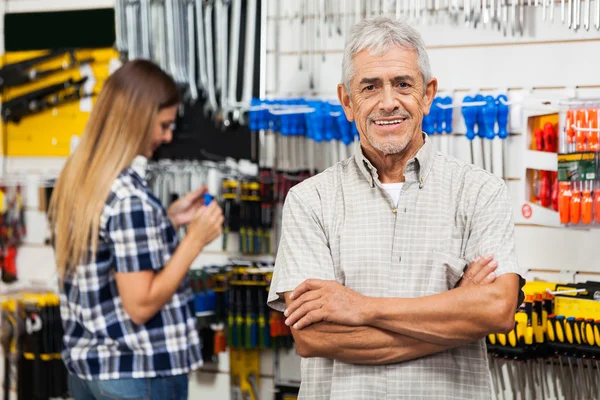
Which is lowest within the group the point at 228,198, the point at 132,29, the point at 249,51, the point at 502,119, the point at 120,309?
the point at 120,309

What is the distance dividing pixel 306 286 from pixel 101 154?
3.34 feet

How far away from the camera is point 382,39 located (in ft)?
6.60

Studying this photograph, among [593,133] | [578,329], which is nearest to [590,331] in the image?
[578,329]

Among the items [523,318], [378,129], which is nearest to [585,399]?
[523,318]

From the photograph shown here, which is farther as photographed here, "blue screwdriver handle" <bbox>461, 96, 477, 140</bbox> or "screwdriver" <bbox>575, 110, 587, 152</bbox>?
"blue screwdriver handle" <bbox>461, 96, 477, 140</bbox>

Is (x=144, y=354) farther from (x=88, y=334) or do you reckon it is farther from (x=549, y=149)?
(x=549, y=149)

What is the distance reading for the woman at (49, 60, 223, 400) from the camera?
8.30ft

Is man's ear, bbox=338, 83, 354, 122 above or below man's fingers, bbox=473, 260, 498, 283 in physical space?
above

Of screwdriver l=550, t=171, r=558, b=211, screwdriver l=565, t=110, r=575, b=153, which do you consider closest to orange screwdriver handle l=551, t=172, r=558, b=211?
screwdriver l=550, t=171, r=558, b=211

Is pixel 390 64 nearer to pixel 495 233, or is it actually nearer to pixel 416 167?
pixel 416 167

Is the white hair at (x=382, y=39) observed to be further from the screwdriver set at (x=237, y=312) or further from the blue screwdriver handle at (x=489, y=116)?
the screwdriver set at (x=237, y=312)

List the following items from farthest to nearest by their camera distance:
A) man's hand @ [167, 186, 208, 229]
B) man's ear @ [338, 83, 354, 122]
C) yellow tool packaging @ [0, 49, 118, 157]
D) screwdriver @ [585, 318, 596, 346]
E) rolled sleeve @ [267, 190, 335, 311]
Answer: yellow tool packaging @ [0, 49, 118, 157] < man's hand @ [167, 186, 208, 229] < screwdriver @ [585, 318, 596, 346] < man's ear @ [338, 83, 354, 122] < rolled sleeve @ [267, 190, 335, 311]

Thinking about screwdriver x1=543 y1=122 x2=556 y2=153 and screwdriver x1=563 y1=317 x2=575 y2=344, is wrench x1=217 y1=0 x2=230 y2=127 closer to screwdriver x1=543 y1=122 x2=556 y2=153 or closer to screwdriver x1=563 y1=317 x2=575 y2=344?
screwdriver x1=543 y1=122 x2=556 y2=153

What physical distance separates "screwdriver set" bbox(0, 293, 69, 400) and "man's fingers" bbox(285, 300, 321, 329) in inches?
91.5
